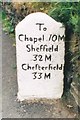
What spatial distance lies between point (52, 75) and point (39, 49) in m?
0.39

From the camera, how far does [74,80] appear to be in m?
5.04

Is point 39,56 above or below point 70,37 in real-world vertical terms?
below

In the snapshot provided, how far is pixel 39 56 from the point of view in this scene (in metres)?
5.20

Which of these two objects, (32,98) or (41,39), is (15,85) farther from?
(41,39)

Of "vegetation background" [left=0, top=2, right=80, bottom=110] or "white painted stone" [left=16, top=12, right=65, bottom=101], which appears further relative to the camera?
"white painted stone" [left=16, top=12, right=65, bottom=101]

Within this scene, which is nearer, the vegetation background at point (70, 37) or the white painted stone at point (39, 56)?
the vegetation background at point (70, 37)

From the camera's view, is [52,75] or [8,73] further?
[8,73]

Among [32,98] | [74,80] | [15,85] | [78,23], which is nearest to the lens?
[78,23]

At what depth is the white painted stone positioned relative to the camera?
16.7ft

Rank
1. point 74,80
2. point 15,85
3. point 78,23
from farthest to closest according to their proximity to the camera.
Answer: point 15,85, point 74,80, point 78,23

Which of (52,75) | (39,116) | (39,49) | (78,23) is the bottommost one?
(39,116)

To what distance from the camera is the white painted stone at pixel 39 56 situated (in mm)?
5086

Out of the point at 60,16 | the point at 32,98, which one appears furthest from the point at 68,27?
the point at 32,98

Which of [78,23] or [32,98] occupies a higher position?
[78,23]
